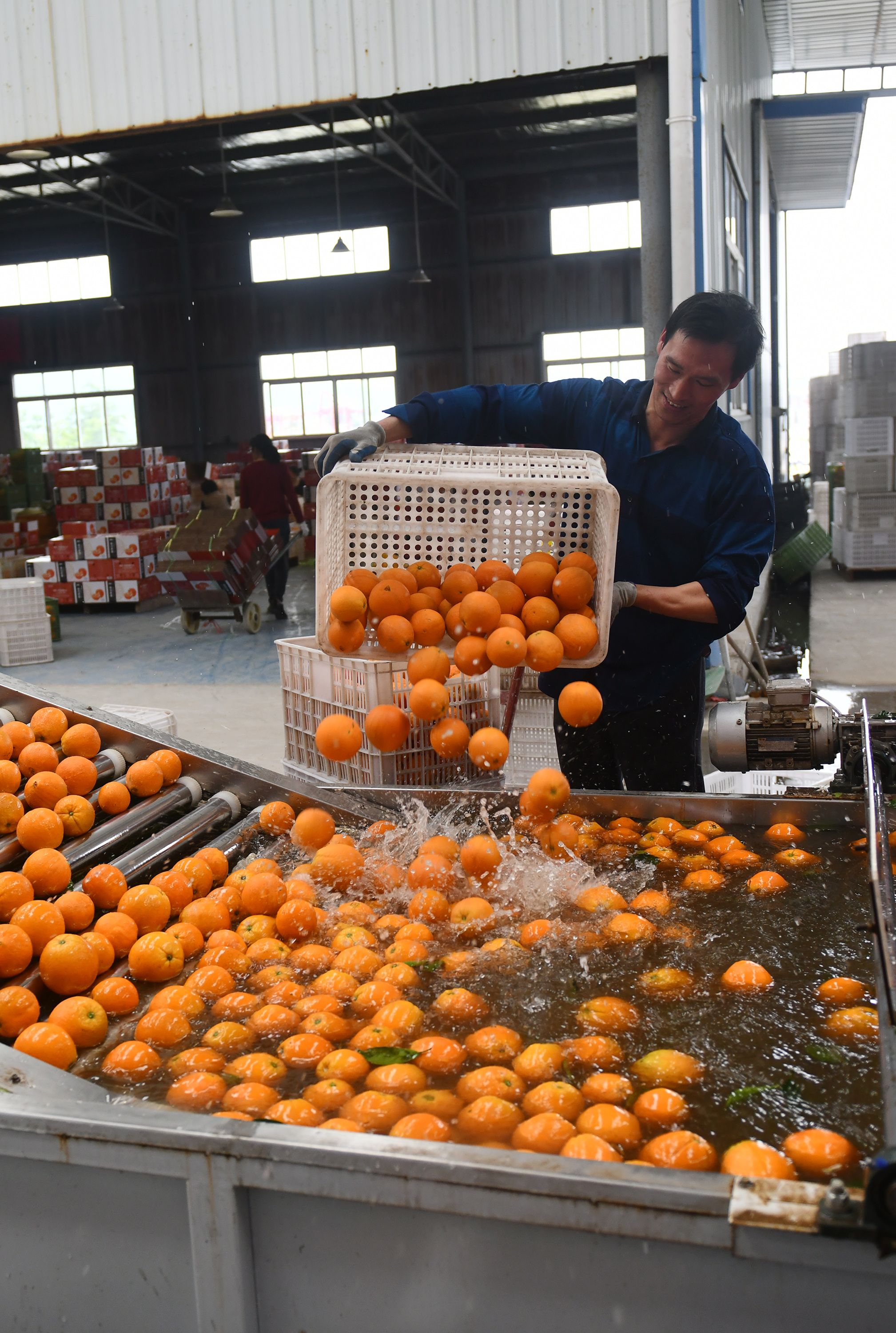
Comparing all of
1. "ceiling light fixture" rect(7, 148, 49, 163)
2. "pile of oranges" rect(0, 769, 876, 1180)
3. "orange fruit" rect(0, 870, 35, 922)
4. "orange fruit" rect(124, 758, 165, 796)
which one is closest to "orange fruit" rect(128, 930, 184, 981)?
"pile of oranges" rect(0, 769, 876, 1180)

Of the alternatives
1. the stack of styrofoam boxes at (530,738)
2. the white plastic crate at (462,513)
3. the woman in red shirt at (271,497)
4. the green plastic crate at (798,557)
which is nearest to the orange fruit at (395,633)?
the white plastic crate at (462,513)

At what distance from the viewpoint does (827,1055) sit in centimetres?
176

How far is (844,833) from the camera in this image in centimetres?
272

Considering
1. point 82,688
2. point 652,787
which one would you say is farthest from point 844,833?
point 82,688

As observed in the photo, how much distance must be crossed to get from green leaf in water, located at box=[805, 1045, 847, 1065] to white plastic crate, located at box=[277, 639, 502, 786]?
2049 mm

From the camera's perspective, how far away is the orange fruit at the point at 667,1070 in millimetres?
1708

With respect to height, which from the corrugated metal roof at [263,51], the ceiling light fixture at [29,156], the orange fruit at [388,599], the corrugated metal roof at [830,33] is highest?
the corrugated metal roof at [830,33]

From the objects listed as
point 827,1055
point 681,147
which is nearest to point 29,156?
point 681,147

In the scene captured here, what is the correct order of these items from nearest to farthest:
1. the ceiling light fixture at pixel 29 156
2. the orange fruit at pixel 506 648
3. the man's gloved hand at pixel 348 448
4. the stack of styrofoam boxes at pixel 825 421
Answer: the orange fruit at pixel 506 648 → the man's gloved hand at pixel 348 448 → the ceiling light fixture at pixel 29 156 → the stack of styrofoam boxes at pixel 825 421

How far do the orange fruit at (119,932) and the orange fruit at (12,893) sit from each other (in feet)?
0.51

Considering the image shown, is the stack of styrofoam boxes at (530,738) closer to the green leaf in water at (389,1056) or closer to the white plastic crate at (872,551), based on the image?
the green leaf in water at (389,1056)

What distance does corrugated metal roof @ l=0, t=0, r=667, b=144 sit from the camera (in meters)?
6.40

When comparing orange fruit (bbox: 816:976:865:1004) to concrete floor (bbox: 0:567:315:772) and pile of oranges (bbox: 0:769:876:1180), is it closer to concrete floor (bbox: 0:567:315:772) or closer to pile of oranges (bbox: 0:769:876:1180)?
pile of oranges (bbox: 0:769:876:1180)

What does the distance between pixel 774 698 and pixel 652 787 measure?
1.72 feet
